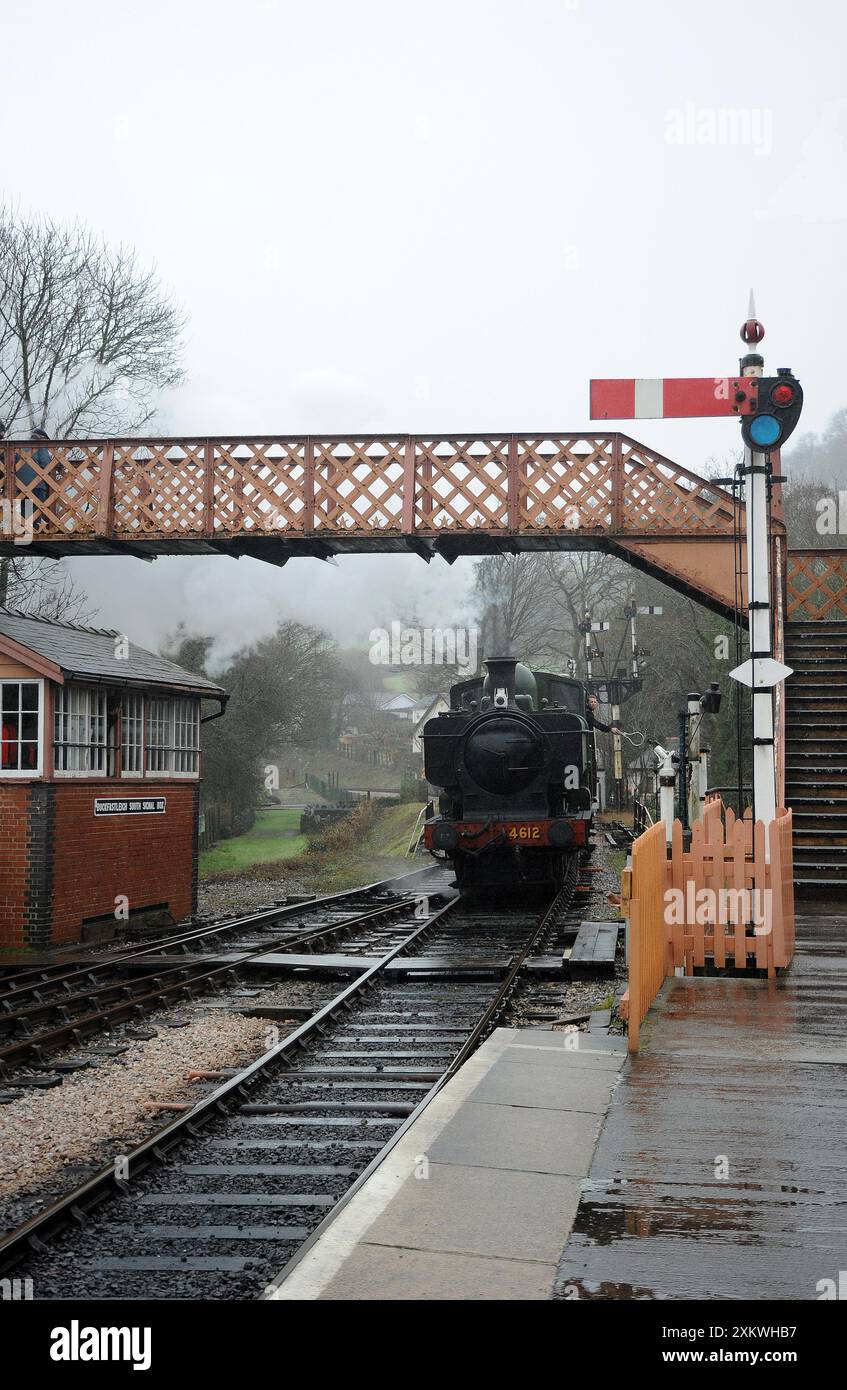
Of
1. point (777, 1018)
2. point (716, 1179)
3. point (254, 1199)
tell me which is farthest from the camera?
point (777, 1018)

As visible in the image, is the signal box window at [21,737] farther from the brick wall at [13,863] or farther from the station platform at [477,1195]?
the station platform at [477,1195]

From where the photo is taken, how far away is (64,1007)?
10234mm

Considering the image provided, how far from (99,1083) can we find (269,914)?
8.73m

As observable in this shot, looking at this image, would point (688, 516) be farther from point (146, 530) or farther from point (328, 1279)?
point (328, 1279)

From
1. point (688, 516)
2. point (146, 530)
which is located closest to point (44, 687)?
point (146, 530)

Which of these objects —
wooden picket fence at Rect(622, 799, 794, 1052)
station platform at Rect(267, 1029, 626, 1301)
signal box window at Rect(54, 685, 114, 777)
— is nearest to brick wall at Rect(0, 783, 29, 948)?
signal box window at Rect(54, 685, 114, 777)

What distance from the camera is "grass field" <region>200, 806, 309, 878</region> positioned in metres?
29.9

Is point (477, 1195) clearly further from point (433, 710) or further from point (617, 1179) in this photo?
point (433, 710)

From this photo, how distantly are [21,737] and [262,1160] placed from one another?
997 cm

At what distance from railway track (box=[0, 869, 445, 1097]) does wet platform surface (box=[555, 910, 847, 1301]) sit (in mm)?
4317

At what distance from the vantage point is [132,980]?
11453 mm

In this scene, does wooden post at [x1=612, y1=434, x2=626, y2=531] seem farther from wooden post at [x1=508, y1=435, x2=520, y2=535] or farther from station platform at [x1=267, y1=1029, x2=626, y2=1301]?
station platform at [x1=267, y1=1029, x2=626, y2=1301]

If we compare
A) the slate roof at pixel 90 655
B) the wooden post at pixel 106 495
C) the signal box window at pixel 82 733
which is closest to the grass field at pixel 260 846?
the slate roof at pixel 90 655

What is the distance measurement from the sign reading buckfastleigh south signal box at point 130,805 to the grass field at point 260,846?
31.2ft
